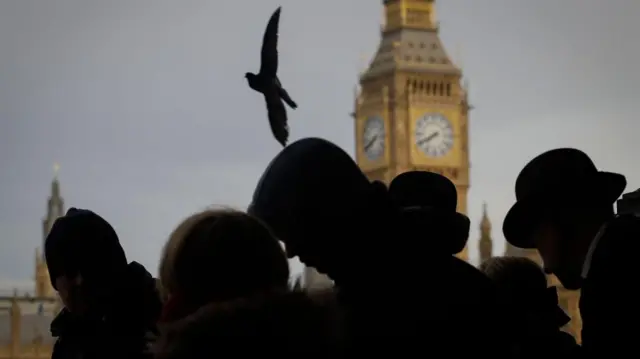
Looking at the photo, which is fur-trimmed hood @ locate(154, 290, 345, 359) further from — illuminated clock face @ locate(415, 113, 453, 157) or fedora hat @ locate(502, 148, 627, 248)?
illuminated clock face @ locate(415, 113, 453, 157)

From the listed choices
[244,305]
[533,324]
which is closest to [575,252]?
[533,324]

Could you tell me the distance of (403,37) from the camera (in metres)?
55.1

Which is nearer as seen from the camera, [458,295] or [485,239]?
[458,295]

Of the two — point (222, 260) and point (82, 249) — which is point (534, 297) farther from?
point (222, 260)

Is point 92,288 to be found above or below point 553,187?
below

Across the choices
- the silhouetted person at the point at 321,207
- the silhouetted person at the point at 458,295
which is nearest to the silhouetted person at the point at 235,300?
the silhouetted person at the point at 321,207

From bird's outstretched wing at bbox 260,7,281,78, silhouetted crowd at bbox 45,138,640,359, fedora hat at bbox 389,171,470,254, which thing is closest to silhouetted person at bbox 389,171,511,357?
silhouetted crowd at bbox 45,138,640,359

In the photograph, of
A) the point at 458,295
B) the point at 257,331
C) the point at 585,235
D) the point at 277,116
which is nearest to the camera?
the point at 257,331

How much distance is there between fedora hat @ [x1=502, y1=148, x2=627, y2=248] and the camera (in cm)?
319

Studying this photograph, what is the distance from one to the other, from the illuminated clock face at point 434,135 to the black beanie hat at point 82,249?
51.9m

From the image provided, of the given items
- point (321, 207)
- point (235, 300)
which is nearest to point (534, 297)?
point (321, 207)

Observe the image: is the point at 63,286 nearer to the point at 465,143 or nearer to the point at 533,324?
the point at 533,324

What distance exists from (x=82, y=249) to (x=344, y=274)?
98cm

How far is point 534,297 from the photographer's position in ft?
12.5
